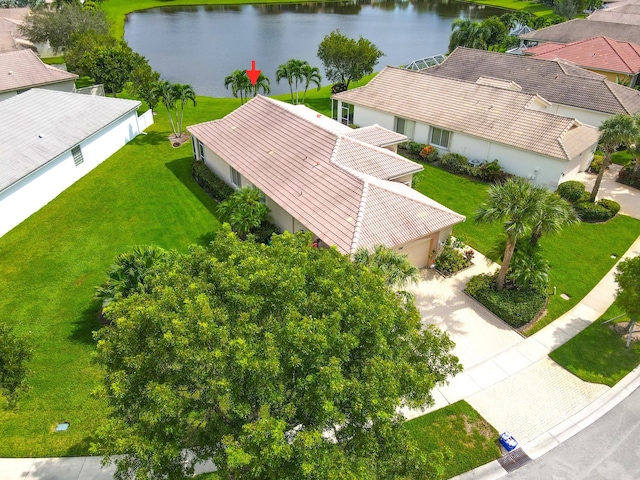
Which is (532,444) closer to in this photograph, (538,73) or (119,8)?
(538,73)

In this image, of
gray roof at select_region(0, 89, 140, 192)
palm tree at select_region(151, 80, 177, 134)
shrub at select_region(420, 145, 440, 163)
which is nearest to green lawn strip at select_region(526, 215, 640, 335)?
shrub at select_region(420, 145, 440, 163)

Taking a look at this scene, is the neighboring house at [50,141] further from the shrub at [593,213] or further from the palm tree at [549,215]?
the shrub at [593,213]

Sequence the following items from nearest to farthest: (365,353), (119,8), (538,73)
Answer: (365,353) → (538,73) → (119,8)

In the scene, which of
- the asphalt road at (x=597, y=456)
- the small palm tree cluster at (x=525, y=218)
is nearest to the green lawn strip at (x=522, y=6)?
the small palm tree cluster at (x=525, y=218)

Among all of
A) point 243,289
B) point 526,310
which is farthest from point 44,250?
point 526,310

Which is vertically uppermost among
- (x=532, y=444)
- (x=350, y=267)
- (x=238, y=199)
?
(x=350, y=267)

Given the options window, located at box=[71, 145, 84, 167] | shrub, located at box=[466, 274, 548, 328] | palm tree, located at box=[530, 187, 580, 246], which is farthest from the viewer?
window, located at box=[71, 145, 84, 167]

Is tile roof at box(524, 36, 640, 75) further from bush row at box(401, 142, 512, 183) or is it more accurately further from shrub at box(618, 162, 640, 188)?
bush row at box(401, 142, 512, 183)
